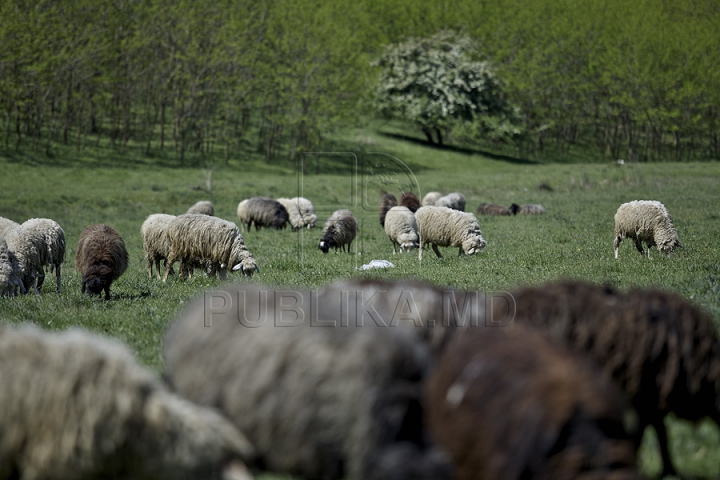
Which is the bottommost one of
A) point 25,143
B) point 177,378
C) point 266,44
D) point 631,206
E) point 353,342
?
point 177,378

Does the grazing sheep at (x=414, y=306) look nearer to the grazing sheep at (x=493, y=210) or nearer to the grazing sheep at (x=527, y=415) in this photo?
the grazing sheep at (x=527, y=415)

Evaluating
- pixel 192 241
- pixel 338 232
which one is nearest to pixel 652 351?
pixel 192 241

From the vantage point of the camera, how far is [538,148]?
66.1 metres

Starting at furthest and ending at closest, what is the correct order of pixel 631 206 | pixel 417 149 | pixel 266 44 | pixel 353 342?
pixel 417 149, pixel 266 44, pixel 631 206, pixel 353 342

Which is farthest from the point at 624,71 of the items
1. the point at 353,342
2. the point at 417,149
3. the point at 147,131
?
the point at 353,342

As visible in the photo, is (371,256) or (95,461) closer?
(95,461)

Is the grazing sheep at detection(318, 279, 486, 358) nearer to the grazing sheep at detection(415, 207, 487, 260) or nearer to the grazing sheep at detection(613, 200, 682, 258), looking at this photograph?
the grazing sheep at detection(613, 200, 682, 258)

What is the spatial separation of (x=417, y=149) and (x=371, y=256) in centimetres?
4060

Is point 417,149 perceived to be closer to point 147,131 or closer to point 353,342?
point 147,131

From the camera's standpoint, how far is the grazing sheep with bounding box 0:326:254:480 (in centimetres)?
365

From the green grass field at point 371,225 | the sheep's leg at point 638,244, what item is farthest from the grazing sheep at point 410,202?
the sheep's leg at point 638,244

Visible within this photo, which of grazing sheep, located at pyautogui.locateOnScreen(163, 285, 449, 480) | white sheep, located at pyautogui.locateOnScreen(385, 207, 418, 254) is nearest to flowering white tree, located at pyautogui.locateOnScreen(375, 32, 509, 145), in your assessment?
white sheep, located at pyautogui.locateOnScreen(385, 207, 418, 254)

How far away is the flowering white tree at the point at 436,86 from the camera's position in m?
56.5

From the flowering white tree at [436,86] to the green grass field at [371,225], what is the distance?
364 centimetres
